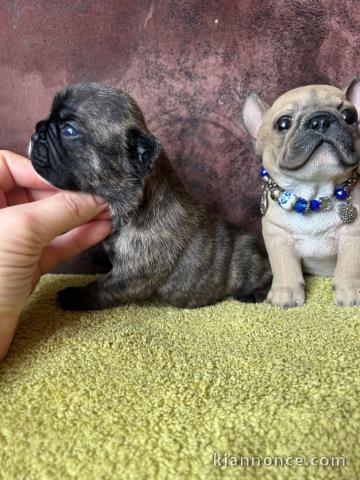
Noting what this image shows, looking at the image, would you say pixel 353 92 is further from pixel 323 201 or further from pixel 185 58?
pixel 185 58

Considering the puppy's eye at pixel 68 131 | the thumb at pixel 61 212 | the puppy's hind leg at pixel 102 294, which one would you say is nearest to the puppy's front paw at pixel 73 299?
the puppy's hind leg at pixel 102 294

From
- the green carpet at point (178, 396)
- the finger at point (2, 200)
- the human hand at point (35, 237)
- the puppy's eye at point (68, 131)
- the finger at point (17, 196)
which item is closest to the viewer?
the green carpet at point (178, 396)

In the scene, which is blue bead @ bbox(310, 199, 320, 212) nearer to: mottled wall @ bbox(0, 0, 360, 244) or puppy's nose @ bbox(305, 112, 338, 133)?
puppy's nose @ bbox(305, 112, 338, 133)

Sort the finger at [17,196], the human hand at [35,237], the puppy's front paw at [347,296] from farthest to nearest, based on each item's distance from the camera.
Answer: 1. the finger at [17,196]
2. the puppy's front paw at [347,296]
3. the human hand at [35,237]

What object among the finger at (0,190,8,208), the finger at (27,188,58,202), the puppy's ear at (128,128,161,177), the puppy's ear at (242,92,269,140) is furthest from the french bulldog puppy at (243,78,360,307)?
the finger at (0,190,8,208)

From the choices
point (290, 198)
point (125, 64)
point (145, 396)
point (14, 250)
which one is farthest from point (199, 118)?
point (145, 396)

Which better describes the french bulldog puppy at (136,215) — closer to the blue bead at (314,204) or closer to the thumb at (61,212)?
the thumb at (61,212)
